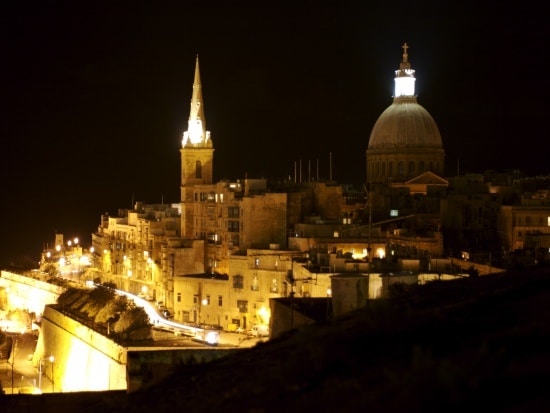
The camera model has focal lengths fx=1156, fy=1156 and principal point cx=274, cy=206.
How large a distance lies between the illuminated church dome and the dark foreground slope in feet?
156

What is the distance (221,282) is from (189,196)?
9597 millimetres

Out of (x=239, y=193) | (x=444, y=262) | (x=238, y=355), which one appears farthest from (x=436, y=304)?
(x=239, y=193)

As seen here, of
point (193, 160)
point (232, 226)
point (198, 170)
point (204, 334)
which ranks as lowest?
point (204, 334)

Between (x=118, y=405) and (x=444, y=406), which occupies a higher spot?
(x=444, y=406)

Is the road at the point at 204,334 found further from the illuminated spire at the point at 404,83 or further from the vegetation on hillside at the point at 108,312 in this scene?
the illuminated spire at the point at 404,83

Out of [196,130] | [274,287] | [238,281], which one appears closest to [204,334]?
[274,287]

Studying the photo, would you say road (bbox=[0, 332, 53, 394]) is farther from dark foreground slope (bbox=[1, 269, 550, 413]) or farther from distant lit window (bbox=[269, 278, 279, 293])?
dark foreground slope (bbox=[1, 269, 550, 413])

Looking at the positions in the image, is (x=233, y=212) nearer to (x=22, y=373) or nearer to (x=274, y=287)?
(x=274, y=287)

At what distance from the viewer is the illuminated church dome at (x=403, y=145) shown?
201 feet

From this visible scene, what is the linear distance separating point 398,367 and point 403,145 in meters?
52.8

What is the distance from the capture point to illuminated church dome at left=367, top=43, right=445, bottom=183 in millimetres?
61406

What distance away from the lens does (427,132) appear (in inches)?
2453

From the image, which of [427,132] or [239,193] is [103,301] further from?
[427,132]

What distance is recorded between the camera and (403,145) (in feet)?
202
